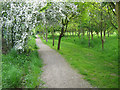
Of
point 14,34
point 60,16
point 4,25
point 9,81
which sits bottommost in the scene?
point 9,81

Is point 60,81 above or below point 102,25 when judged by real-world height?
below

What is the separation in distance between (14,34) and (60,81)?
15.5 feet

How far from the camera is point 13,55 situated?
7465 mm

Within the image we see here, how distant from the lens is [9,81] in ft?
15.0

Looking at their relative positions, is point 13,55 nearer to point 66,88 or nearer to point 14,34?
point 14,34

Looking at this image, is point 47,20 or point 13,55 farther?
point 47,20

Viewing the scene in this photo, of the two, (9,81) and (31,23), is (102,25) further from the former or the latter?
(9,81)

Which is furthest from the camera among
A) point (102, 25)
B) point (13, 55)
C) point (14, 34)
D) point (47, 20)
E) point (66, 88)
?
point (102, 25)

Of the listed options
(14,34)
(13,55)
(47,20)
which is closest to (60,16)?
(47,20)

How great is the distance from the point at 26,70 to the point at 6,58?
5.95 ft

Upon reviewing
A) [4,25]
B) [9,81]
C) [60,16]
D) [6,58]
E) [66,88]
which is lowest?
[66,88]

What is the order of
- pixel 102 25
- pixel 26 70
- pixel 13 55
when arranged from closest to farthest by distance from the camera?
pixel 26 70, pixel 13 55, pixel 102 25

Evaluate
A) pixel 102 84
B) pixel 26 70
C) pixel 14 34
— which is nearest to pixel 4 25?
pixel 14 34

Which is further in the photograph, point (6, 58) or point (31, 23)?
point (31, 23)
